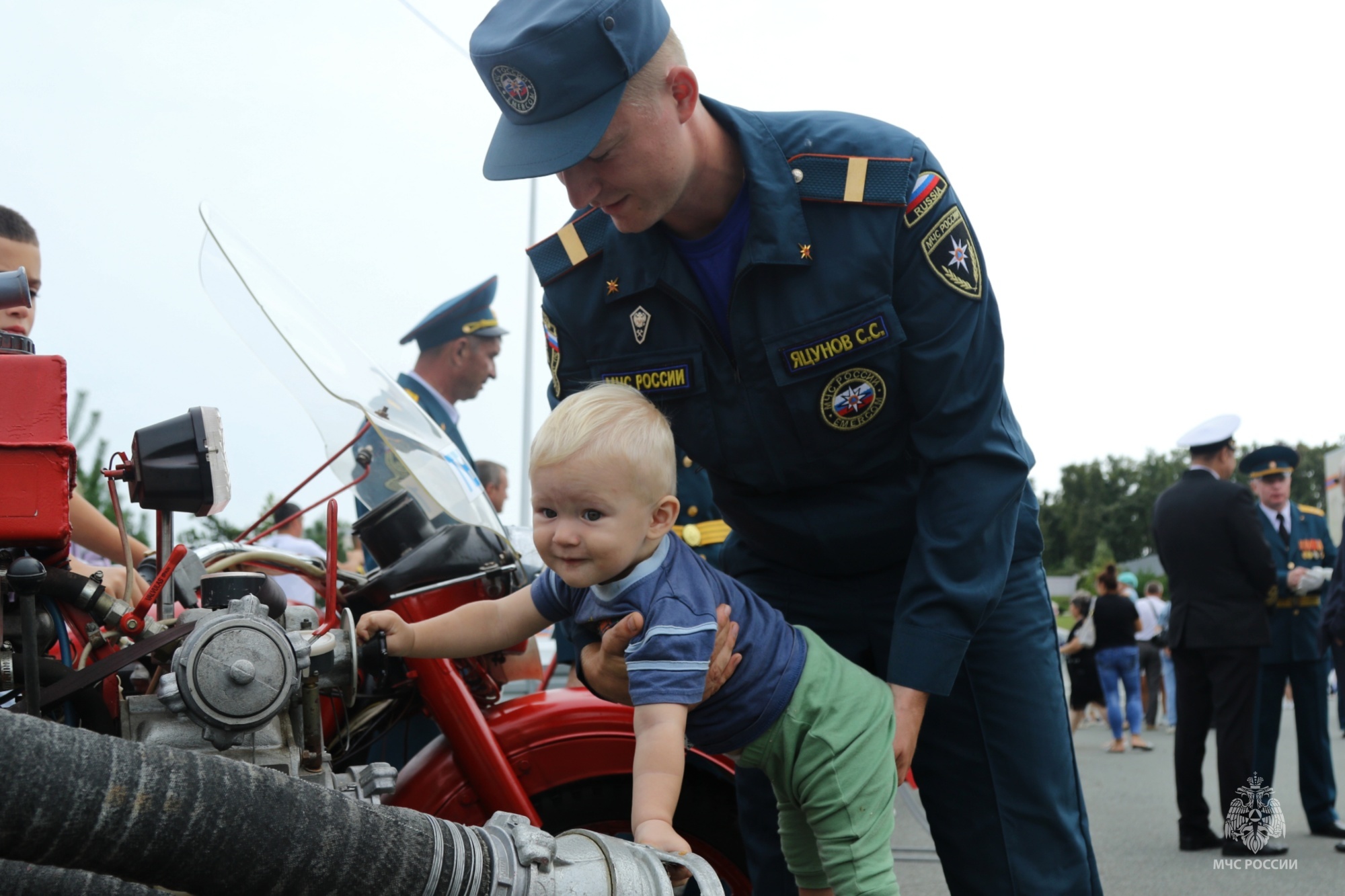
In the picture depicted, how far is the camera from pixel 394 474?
8.21 ft

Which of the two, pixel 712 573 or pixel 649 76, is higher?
pixel 649 76

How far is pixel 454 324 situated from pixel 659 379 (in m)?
3.33

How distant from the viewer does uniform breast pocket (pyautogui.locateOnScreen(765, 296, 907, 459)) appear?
194cm

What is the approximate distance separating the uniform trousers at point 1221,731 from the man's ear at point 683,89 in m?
4.58

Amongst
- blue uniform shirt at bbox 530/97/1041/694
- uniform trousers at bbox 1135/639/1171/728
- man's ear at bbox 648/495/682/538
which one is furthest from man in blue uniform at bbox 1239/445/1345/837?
uniform trousers at bbox 1135/639/1171/728

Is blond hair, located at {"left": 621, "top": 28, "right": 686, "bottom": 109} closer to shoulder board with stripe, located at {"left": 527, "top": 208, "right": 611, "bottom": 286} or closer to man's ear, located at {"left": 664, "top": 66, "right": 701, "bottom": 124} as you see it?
man's ear, located at {"left": 664, "top": 66, "right": 701, "bottom": 124}

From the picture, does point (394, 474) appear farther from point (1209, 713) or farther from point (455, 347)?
point (1209, 713)

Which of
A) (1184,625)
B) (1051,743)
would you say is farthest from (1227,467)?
(1051,743)

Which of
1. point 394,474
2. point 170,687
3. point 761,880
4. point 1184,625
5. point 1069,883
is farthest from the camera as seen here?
point 1184,625

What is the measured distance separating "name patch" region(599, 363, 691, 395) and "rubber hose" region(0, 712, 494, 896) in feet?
2.73

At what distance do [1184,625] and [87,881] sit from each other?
513cm

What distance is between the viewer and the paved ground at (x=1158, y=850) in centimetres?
457

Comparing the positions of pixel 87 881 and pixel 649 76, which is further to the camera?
pixel 649 76

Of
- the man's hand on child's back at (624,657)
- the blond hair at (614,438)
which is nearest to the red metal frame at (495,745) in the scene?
the man's hand on child's back at (624,657)
